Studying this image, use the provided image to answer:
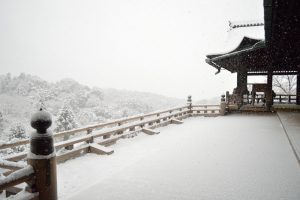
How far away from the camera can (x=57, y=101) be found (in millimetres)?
47594

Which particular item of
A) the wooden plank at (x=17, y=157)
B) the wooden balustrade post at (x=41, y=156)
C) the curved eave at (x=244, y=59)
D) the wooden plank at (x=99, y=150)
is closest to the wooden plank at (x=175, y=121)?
the curved eave at (x=244, y=59)

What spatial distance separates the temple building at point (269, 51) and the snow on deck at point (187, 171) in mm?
3228

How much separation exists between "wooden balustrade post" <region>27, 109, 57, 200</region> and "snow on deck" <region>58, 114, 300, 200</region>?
1408mm

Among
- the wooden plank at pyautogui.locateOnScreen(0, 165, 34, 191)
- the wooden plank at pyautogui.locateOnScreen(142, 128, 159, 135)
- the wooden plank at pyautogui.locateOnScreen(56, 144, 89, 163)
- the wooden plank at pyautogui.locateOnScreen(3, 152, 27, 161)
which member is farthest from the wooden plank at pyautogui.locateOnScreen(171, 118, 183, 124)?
the wooden plank at pyautogui.locateOnScreen(0, 165, 34, 191)

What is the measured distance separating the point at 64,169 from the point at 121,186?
1.70 meters

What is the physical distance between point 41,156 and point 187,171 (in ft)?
10.9

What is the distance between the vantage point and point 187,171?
17.3 ft

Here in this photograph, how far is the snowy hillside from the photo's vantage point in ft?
136

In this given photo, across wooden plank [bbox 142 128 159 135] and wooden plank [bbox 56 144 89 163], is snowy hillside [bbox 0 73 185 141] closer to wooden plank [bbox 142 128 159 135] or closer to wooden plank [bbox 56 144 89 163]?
wooden plank [bbox 142 128 159 135]

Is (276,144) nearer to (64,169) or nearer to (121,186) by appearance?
(121,186)

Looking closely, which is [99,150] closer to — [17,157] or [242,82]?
[17,157]

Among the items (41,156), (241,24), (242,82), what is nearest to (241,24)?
(241,24)

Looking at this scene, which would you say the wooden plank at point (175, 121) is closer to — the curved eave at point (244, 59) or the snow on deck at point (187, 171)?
the snow on deck at point (187, 171)

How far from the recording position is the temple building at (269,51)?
561 cm
